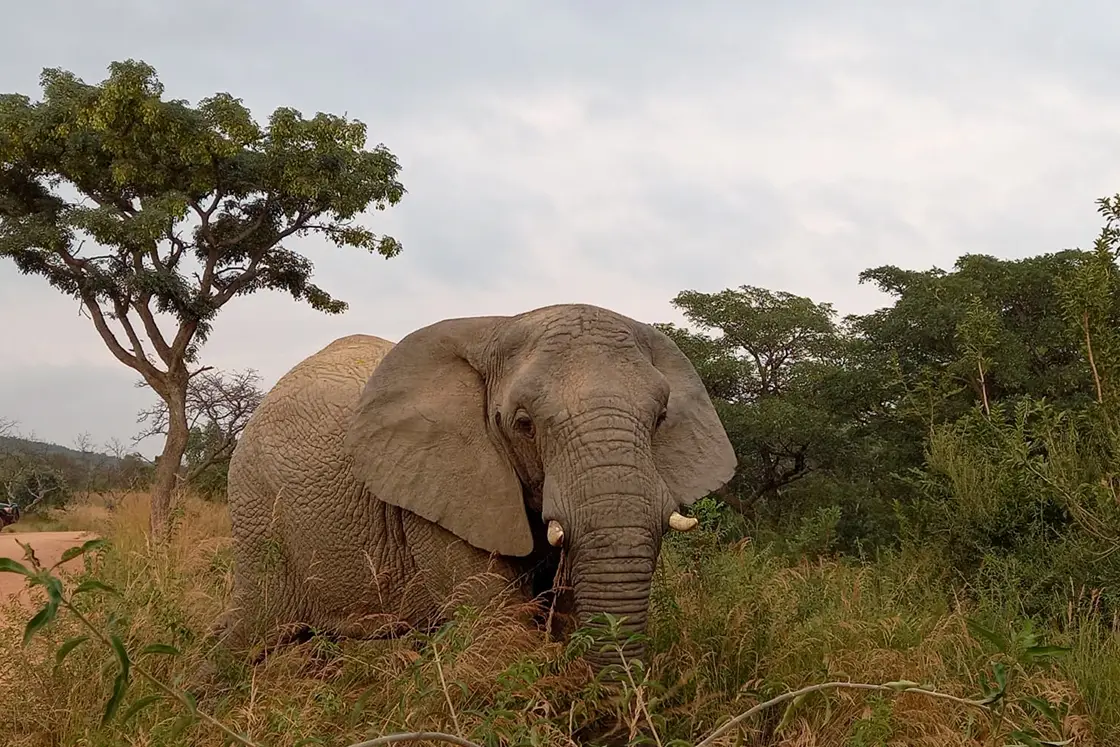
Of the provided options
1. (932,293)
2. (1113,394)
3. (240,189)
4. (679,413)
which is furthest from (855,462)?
(240,189)

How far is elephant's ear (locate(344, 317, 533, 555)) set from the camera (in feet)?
12.1

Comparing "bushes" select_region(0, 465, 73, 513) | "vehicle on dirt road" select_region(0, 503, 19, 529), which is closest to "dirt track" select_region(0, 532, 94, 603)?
"vehicle on dirt road" select_region(0, 503, 19, 529)

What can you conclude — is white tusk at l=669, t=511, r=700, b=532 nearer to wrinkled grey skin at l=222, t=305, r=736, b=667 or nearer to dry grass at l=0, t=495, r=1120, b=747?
wrinkled grey skin at l=222, t=305, r=736, b=667

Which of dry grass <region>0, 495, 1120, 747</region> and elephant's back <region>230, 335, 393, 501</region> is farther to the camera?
elephant's back <region>230, 335, 393, 501</region>

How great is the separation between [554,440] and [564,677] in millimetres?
857

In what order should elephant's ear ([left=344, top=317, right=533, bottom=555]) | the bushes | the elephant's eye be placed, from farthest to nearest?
the bushes → elephant's ear ([left=344, top=317, right=533, bottom=555]) → the elephant's eye

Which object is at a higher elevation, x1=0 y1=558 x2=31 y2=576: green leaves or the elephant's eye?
the elephant's eye

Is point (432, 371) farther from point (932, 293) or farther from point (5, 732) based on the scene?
point (932, 293)

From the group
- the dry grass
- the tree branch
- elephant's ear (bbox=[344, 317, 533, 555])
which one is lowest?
Result: the dry grass

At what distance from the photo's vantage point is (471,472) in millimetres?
3787

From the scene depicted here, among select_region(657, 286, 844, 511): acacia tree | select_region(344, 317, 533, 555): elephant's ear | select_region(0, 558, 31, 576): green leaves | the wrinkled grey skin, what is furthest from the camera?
select_region(657, 286, 844, 511): acacia tree

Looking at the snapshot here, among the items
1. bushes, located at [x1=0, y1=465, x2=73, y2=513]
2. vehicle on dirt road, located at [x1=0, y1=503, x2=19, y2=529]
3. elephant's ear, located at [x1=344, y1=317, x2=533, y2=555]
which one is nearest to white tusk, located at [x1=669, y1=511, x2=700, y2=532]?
elephant's ear, located at [x1=344, y1=317, x2=533, y2=555]

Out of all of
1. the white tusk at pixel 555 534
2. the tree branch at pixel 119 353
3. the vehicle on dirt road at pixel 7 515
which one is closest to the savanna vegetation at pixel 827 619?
the white tusk at pixel 555 534

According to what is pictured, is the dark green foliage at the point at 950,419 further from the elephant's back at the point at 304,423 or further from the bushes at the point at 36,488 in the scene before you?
the bushes at the point at 36,488
